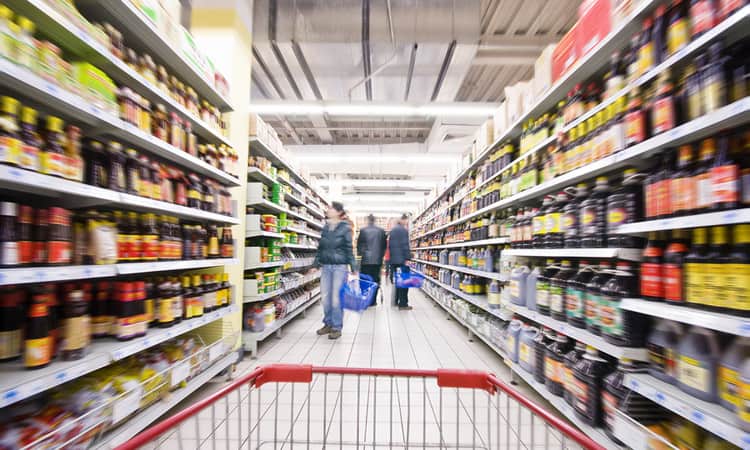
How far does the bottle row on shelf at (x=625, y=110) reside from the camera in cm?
129

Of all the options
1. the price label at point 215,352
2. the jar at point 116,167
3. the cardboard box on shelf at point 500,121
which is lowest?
the price label at point 215,352

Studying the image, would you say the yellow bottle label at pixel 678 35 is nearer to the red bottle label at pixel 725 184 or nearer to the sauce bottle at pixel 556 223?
the red bottle label at pixel 725 184

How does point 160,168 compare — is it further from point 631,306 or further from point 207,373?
point 631,306

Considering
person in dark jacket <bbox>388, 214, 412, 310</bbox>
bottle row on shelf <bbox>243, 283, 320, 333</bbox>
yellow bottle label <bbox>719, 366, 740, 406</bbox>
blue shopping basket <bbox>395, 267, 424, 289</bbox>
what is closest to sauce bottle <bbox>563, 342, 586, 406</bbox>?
yellow bottle label <bbox>719, 366, 740, 406</bbox>

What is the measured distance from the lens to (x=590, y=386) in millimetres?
1827

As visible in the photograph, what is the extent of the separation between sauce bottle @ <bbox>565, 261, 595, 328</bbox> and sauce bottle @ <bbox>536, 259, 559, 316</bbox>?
219mm

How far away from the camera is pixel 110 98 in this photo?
171cm

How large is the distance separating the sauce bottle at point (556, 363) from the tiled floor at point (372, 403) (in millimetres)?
255

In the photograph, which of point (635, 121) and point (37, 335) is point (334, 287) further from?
point (635, 121)

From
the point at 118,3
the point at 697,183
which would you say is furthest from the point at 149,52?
the point at 697,183

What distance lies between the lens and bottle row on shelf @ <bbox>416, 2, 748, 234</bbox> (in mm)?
1287

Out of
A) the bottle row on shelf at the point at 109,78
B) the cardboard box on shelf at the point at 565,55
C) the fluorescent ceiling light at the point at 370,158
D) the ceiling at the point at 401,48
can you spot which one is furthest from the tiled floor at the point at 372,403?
the fluorescent ceiling light at the point at 370,158

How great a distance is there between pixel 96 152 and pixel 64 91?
15.6 inches

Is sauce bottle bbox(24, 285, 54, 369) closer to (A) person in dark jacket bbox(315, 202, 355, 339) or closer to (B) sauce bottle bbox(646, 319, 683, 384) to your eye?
(B) sauce bottle bbox(646, 319, 683, 384)
